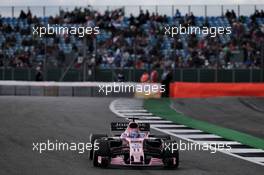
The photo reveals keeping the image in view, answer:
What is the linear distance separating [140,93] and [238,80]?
552 cm

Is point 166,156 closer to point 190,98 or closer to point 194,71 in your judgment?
point 190,98

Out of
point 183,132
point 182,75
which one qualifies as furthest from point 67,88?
point 183,132

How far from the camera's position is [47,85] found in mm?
34094

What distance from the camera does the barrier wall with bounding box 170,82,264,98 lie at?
31.5 meters

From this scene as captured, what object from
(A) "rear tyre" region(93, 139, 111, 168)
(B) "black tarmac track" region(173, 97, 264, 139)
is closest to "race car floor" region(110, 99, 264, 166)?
(B) "black tarmac track" region(173, 97, 264, 139)

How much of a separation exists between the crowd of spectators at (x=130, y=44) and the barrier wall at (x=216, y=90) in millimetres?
3236

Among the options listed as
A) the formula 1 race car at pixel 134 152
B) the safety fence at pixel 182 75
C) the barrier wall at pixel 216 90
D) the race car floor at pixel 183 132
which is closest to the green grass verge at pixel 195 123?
the race car floor at pixel 183 132

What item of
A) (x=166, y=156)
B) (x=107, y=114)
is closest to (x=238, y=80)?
(x=107, y=114)

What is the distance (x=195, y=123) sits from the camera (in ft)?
66.6

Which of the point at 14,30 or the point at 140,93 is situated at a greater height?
the point at 14,30
